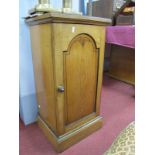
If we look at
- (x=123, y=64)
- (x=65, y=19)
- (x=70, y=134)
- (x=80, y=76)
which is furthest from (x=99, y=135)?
(x=123, y=64)

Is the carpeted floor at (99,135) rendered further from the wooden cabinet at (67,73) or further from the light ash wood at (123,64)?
the light ash wood at (123,64)

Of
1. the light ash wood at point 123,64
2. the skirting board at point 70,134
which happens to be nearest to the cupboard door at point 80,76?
the skirting board at point 70,134

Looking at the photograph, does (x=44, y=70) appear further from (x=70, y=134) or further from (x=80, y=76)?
(x=70, y=134)

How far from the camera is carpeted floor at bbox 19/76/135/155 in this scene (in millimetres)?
1319

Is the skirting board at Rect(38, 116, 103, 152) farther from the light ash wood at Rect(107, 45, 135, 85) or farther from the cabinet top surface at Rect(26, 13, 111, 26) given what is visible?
the light ash wood at Rect(107, 45, 135, 85)

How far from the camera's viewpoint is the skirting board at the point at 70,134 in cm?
129

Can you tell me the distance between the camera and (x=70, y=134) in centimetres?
134

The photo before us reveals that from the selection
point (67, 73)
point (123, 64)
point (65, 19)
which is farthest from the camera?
point (123, 64)

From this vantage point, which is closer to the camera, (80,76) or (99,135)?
(80,76)

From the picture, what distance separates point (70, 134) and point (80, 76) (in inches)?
20.2

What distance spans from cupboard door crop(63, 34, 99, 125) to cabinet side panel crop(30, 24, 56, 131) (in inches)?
4.4

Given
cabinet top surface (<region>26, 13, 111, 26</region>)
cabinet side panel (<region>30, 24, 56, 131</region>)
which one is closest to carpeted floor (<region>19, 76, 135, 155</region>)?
cabinet side panel (<region>30, 24, 56, 131</region>)
